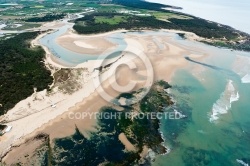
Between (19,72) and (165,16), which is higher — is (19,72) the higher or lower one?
the higher one

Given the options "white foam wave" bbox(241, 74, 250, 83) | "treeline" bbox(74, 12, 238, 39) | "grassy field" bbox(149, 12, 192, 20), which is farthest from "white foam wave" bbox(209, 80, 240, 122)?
"grassy field" bbox(149, 12, 192, 20)

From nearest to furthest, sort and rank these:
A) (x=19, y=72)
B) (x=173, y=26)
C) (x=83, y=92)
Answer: (x=83, y=92) → (x=19, y=72) → (x=173, y=26)

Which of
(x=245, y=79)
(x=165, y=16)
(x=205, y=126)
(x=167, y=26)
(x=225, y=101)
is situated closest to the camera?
(x=205, y=126)

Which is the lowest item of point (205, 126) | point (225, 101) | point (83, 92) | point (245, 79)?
point (83, 92)

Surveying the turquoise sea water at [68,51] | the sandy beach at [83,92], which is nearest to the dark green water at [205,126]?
the sandy beach at [83,92]

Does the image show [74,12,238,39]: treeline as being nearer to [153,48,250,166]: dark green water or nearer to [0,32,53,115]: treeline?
[0,32,53,115]: treeline

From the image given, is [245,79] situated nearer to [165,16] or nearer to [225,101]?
[225,101]

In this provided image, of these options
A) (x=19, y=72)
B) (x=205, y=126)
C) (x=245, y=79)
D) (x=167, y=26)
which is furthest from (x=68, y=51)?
(x=167, y=26)
